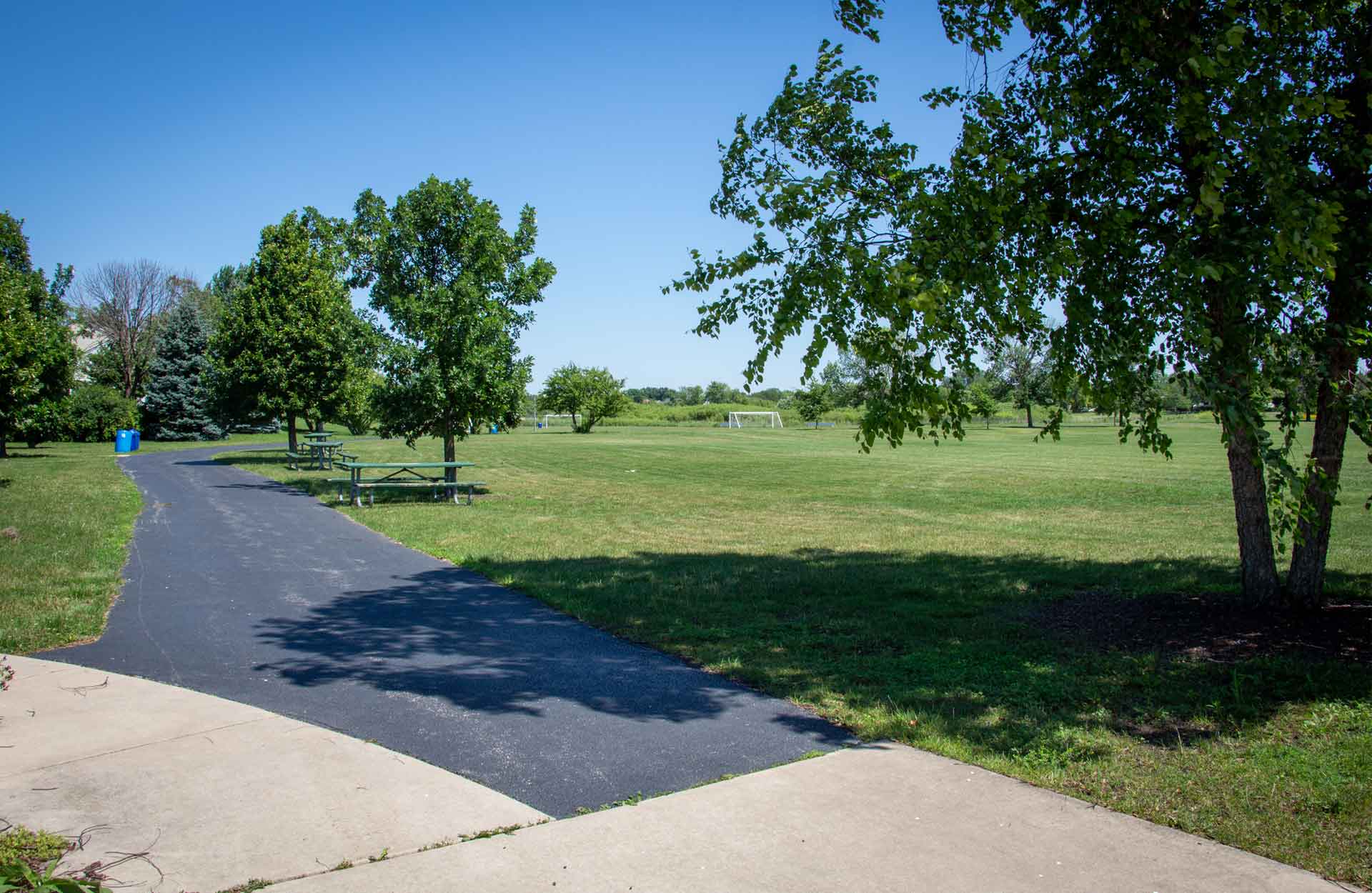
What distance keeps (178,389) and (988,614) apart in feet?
162

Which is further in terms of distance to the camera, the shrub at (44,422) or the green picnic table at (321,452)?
the green picnic table at (321,452)

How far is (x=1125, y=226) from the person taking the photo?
6355mm

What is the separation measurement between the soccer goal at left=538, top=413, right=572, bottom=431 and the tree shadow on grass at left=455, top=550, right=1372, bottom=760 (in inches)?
3118

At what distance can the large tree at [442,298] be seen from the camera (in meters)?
18.2

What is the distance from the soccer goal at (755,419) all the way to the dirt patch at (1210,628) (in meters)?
86.7

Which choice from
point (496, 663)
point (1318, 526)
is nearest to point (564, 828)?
point (496, 663)

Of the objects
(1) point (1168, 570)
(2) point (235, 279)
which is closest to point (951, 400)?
(1) point (1168, 570)

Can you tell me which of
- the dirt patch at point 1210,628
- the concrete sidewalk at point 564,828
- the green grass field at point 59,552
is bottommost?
the green grass field at point 59,552

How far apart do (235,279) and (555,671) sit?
82.6m

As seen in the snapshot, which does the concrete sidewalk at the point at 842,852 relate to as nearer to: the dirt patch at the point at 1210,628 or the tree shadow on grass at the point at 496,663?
the tree shadow on grass at the point at 496,663

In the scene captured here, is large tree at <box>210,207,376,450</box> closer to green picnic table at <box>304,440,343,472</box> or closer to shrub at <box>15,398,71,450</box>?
green picnic table at <box>304,440,343,472</box>

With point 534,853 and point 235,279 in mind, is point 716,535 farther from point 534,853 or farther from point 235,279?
point 235,279

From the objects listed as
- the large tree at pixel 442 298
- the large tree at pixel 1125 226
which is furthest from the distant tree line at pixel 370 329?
the large tree at pixel 1125 226

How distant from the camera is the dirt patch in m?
6.32
